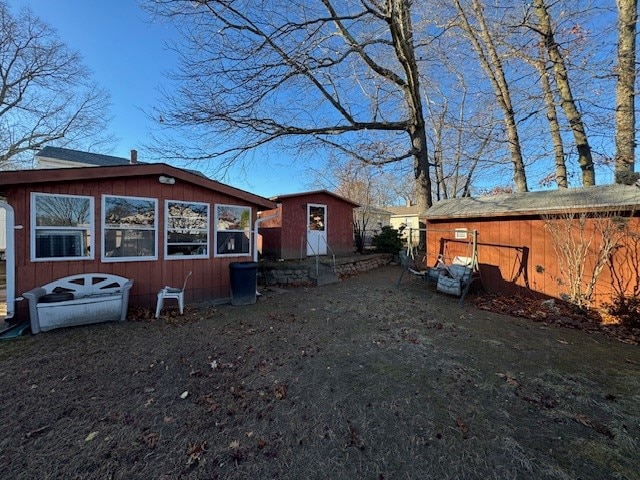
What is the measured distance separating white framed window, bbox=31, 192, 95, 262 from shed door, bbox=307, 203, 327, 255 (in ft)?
25.7

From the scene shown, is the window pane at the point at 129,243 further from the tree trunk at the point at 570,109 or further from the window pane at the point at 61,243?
the tree trunk at the point at 570,109

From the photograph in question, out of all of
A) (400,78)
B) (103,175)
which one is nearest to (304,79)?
(400,78)

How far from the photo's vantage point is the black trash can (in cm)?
662

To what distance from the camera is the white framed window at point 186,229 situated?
6285 millimetres

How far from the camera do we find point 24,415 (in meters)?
2.53

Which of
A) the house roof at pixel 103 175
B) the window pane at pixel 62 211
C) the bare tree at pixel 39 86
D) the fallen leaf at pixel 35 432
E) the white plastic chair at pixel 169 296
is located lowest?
the fallen leaf at pixel 35 432

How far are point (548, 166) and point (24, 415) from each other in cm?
1544

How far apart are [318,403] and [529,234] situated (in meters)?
7.02

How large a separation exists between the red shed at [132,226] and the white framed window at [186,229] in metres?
0.02

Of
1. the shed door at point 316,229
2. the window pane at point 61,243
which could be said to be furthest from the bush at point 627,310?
the window pane at point 61,243

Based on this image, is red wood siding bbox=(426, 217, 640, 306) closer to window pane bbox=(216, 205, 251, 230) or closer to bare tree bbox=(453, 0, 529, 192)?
bare tree bbox=(453, 0, 529, 192)

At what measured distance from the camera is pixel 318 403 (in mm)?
2750

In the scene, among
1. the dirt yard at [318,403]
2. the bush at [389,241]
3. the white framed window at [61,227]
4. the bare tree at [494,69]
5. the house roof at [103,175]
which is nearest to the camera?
the dirt yard at [318,403]

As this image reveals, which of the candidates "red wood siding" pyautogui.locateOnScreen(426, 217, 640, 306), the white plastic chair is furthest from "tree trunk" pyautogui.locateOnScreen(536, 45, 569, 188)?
the white plastic chair
